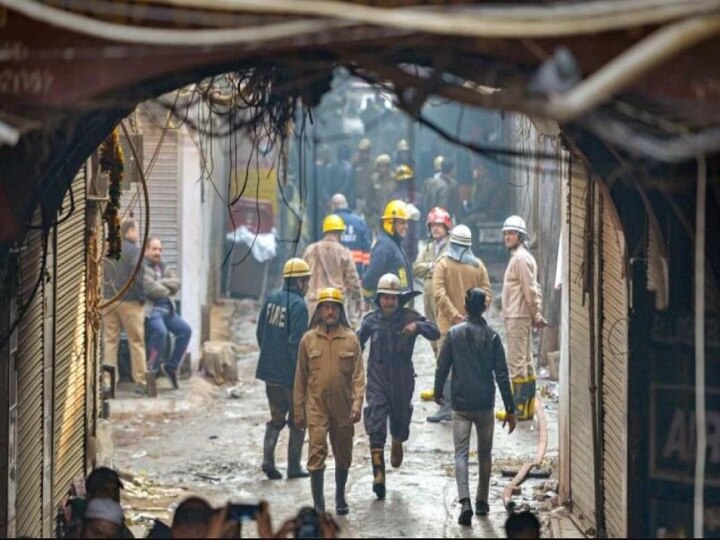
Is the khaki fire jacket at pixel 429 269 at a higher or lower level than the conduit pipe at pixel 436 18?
lower

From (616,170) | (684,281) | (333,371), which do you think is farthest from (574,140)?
(333,371)

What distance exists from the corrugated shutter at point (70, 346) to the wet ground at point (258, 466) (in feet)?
2.87

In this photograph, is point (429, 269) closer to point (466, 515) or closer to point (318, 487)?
point (318, 487)

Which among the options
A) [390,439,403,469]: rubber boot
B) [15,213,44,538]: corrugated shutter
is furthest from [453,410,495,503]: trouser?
[15,213,44,538]: corrugated shutter

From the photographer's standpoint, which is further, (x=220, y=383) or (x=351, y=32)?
→ (x=220, y=383)

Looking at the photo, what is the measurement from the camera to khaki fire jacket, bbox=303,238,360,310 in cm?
1953

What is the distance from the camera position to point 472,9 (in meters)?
7.20

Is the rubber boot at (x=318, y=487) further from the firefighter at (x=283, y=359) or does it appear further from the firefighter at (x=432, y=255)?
the firefighter at (x=432, y=255)

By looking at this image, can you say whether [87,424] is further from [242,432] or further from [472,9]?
[472,9]

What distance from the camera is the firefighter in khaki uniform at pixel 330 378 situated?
1400cm

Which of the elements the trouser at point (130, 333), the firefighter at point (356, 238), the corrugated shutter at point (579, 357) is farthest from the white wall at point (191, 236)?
the corrugated shutter at point (579, 357)

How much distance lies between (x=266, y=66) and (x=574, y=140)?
74.1 inches

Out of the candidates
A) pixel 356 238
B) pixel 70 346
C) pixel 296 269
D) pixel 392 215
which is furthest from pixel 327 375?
pixel 356 238

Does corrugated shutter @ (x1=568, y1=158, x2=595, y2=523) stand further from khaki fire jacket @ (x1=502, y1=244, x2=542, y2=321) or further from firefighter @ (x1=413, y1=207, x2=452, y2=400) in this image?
firefighter @ (x1=413, y1=207, x2=452, y2=400)
